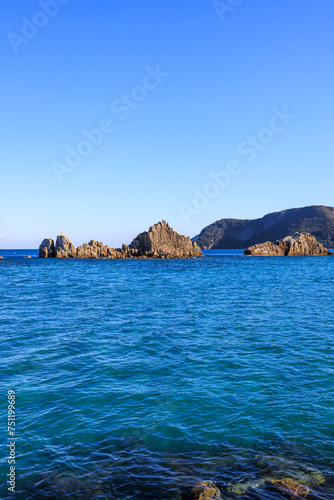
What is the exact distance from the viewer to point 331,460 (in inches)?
373

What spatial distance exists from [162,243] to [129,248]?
15.0m

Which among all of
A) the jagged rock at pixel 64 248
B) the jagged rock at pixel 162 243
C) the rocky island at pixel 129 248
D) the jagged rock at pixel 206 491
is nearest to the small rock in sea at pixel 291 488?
the jagged rock at pixel 206 491

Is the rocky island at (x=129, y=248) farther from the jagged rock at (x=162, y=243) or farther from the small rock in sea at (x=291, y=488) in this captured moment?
the small rock in sea at (x=291, y=488)

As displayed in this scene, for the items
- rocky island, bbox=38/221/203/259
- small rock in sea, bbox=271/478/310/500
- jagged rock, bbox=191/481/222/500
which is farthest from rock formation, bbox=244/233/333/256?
jagged rock, bbox=191/481/222/500

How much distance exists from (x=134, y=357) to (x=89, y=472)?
8922 mm

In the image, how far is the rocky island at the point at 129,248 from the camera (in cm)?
15475

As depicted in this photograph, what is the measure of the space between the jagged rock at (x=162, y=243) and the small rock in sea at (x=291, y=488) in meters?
146

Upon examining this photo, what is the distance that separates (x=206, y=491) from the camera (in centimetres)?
808

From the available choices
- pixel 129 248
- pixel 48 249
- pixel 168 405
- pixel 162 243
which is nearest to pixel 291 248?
pixel 162 243

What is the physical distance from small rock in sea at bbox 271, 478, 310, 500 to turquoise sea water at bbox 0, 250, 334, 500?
0.34ft

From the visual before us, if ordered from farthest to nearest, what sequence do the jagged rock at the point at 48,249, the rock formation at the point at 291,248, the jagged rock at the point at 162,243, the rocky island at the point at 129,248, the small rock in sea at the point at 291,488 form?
the rock formation at the point at 291,248, the jagged rock at the point at 48,249, the jagged rock at the point at 162,243, the rocky island at the point at 129,248, the small rock in sea at the point at 291,488

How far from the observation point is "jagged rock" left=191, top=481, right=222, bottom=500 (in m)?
7.90

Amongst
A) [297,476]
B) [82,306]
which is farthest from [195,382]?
[82,306]

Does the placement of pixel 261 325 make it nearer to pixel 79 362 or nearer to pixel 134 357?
pixel 134 357
